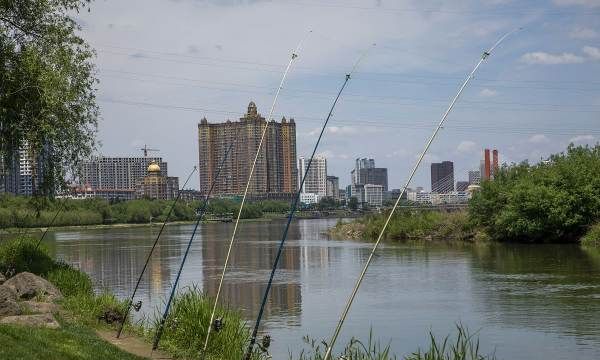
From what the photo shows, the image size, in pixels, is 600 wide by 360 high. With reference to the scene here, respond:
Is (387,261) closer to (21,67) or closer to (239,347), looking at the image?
(21,67)

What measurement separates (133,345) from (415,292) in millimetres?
16607

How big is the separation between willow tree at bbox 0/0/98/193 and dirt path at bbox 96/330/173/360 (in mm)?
8199

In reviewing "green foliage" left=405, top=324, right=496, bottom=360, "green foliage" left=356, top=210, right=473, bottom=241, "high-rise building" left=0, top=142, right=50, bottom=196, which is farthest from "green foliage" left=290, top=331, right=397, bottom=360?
"green foliage" left=356, top=210, right=473, bottom=241

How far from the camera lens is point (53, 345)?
11617 mm

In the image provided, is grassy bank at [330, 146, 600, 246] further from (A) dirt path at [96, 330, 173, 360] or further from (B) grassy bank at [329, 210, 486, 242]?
(A) dirt path at [96, 330, 173, 360]

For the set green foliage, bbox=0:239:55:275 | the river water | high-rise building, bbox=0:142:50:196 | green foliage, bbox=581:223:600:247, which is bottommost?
the river water

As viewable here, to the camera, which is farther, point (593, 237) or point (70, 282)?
point (593, 237)

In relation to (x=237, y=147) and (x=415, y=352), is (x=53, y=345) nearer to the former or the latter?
(x=415, y=352)

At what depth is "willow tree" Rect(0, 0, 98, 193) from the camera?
72.0ft

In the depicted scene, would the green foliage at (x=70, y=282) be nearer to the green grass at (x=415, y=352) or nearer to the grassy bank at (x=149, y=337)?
the grassy bank at (x=149, y=337)

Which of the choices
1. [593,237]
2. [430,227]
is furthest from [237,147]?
[430,227]

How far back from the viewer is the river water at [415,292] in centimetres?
1988

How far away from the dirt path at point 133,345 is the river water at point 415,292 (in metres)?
3.50

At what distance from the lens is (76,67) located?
23.7 m
